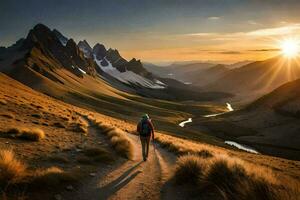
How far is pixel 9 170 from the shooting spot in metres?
10.4

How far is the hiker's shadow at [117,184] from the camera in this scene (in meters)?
11.6

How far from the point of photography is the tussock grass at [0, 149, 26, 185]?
10.1 metres

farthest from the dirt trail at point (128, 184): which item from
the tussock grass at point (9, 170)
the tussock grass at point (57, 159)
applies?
the tussock grass at point (9, 170)

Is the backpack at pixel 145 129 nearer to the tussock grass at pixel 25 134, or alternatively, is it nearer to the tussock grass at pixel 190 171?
the tussock grass at pixel 25 134

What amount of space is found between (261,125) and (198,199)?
171 metres

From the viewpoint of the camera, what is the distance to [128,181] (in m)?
13.8

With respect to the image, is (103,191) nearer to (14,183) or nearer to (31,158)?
(14,183)

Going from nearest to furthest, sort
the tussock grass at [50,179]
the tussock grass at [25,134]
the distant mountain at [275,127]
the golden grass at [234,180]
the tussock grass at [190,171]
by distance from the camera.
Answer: the golden grass at [234,180]
the tussock grass at [50,179]
the tussock grass at [190,171]
the tussock grass at [25,134]
the distant mountain at [275,127]

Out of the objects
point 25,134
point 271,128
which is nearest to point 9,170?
point 25,134

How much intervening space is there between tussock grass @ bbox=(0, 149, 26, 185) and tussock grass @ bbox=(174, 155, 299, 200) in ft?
20.3

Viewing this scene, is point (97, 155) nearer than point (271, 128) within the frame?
Yes

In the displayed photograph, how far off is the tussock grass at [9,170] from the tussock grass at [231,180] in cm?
620

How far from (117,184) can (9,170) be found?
14.6ft

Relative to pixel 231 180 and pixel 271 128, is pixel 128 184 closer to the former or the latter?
pixel 231 180
